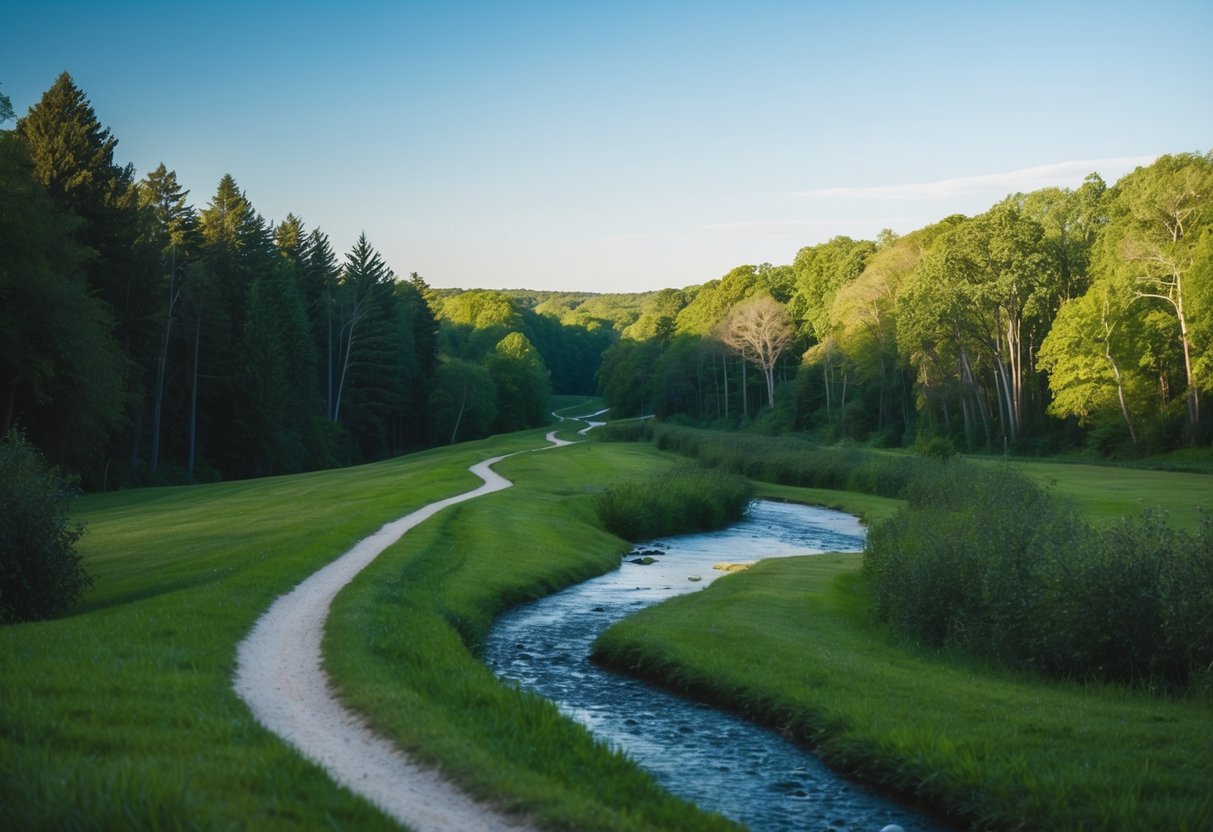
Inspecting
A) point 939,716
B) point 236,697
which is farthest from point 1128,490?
point 236,697

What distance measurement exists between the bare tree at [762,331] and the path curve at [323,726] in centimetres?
8437

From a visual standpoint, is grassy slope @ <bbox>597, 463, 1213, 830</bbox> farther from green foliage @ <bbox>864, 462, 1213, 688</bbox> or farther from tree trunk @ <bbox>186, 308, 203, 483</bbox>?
tree trunk @ <bbox>186, 308, 203, 483</bbox>

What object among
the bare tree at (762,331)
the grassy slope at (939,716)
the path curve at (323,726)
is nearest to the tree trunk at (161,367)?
the path curve at (323,726)

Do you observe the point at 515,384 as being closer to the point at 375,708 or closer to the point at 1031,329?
the point at 1031,329

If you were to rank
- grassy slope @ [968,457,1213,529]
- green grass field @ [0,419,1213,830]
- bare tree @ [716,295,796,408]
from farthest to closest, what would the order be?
bare tree @ [716,295,796,408] → grassy slope @ [968,457,1213,529] → green grass field @ [0,419,1213,830]

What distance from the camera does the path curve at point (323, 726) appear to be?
9.19m

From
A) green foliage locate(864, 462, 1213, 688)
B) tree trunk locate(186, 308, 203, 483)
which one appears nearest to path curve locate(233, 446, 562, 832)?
green foliage locate(864, 462, 1213, 688)

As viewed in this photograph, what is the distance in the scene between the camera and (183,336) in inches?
2657

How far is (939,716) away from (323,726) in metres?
7.87

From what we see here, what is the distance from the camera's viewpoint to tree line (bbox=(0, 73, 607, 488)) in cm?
4184

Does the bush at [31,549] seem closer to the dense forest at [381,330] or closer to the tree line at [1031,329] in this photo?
the dense forest at [381,330]

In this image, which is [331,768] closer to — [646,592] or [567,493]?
[646,592]

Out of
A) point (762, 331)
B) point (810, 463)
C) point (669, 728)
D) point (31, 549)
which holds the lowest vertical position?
point (810, 463)

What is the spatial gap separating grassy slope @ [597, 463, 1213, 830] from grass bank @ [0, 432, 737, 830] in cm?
353
